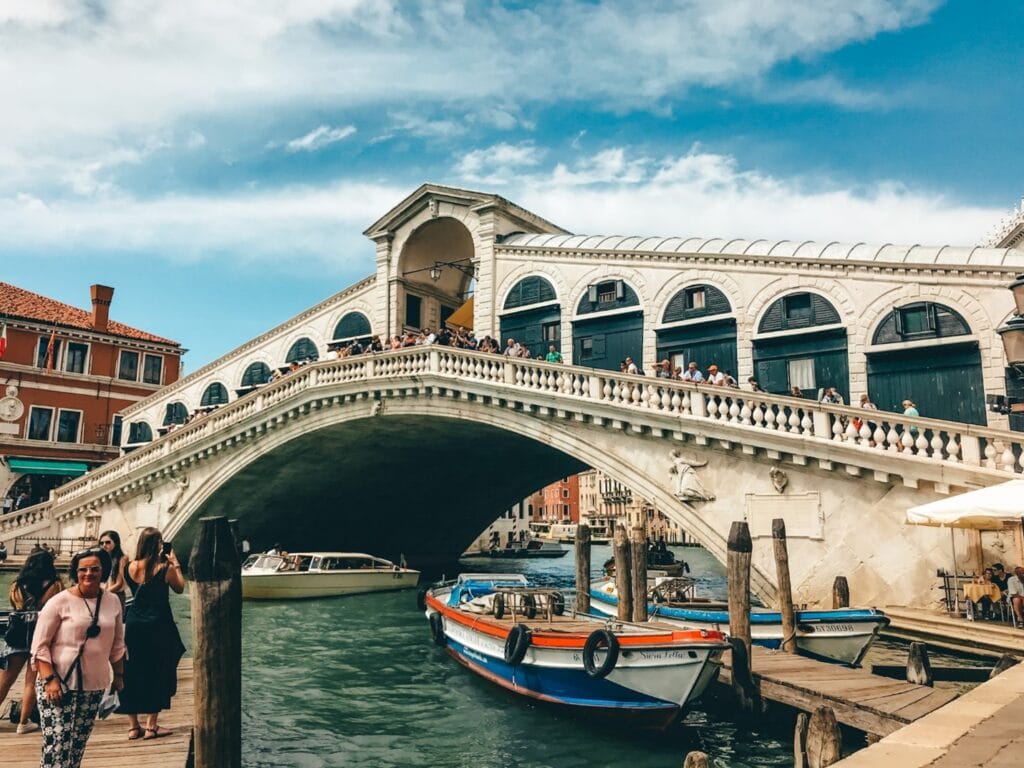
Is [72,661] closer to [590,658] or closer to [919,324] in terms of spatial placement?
[590,658]

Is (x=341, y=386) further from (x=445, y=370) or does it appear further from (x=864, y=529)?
(x=864, y=529)

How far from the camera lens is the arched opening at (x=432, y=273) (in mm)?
25469

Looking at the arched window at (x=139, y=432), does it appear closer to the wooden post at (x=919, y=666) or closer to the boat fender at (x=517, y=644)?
the boat fender at (x=517, y=644)

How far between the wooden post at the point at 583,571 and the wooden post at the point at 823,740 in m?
8.36

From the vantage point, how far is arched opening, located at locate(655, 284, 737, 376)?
1822cm

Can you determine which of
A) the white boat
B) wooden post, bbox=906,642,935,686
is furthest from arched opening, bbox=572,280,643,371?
wooden post, bbox=906,642,935,686

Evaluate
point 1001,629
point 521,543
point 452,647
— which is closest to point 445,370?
point 452,647

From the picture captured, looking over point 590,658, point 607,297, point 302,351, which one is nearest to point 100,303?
point 302,351

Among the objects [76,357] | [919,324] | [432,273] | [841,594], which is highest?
[432,273]

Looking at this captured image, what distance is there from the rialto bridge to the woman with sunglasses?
33.3 feet

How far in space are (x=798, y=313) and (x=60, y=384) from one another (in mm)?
28886

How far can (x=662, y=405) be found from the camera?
611 inches

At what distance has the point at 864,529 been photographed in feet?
42.9

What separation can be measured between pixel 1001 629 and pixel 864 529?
8.71 feet
